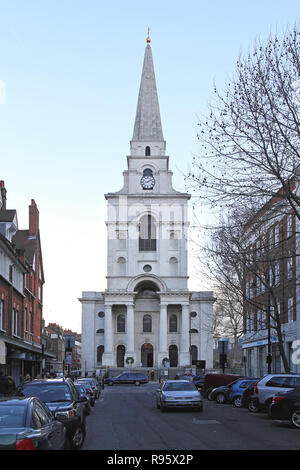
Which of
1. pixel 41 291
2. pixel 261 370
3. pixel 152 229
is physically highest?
pixel 152 229

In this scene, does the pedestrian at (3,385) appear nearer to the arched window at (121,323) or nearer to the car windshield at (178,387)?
the car windshield at (178,387)

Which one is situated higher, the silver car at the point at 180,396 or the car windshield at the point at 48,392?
the car windshield at the point at 48,392

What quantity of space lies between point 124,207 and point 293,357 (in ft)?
157

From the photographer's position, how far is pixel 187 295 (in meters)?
85.1

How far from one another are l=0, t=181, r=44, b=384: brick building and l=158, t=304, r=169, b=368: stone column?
28.8 metres

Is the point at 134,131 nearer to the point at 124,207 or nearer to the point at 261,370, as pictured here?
the point at 124,207

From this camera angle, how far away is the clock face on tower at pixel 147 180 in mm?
89312

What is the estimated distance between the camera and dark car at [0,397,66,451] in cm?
829

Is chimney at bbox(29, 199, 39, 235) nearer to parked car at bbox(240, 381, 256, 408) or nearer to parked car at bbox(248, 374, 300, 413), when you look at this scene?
parked car at bbox(240, 381, 256, 408)

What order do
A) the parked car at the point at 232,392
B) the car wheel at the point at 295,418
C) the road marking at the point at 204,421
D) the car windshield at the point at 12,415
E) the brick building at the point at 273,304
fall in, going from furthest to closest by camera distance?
the brick building at the point at 273,304 < the parked car at the point at 232,392 < the road marking at the point at 204,421 < the car wheel at the point at 295,418 < the car windshield at the point at 12,415

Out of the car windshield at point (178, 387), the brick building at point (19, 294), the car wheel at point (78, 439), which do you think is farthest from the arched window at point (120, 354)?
the car wheel at point (78, 439)

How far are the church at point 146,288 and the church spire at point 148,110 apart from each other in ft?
11.0

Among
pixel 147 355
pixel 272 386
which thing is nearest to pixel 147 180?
pixel 147 355
